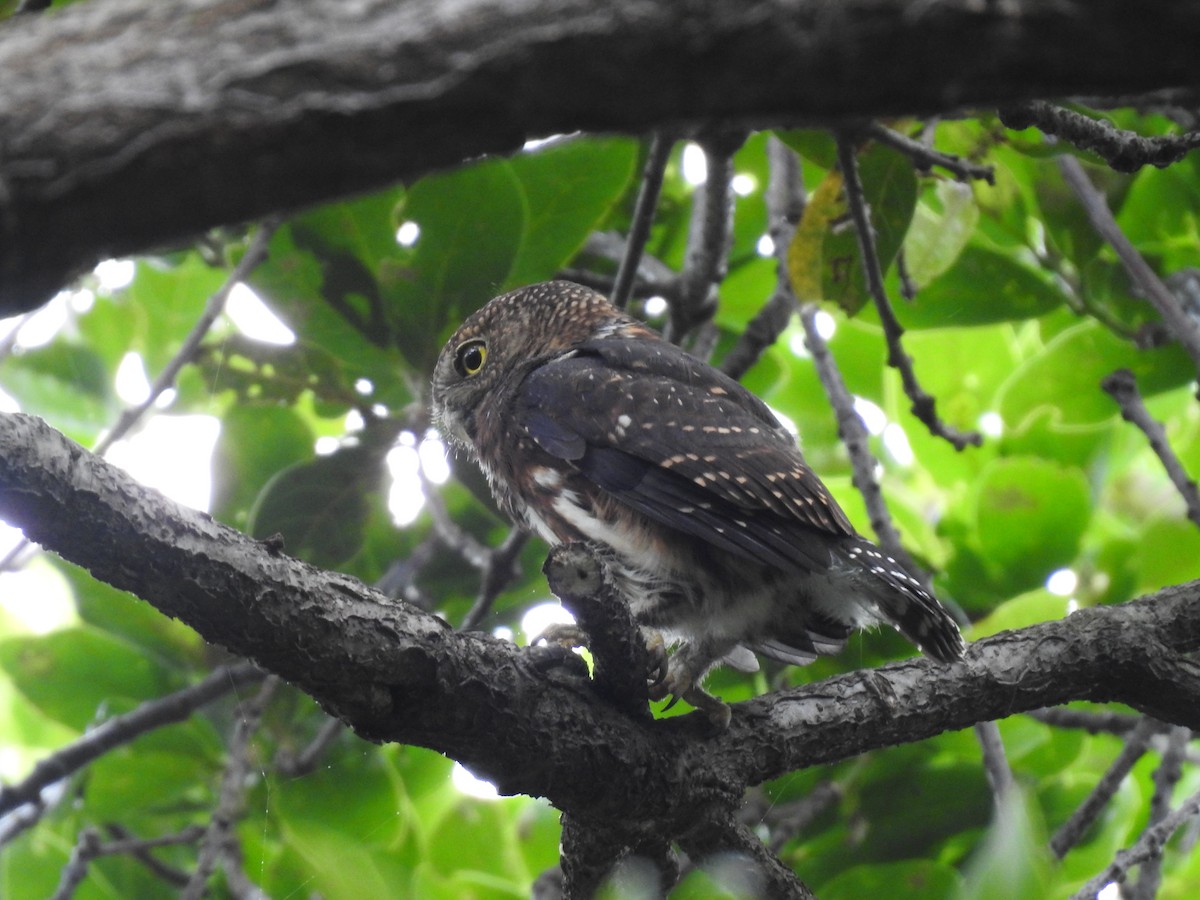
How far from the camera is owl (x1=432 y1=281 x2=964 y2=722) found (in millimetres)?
2889

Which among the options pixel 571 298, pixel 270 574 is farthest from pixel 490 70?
pixel 571 298

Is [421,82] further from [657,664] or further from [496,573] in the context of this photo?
[496,573]

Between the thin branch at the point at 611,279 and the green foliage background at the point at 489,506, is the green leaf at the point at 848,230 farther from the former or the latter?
the thin branch at the point at 611,279

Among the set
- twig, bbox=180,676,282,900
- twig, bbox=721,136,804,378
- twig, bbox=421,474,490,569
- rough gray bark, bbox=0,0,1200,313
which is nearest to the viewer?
rough gray bark, bbox=0,0,1200,313

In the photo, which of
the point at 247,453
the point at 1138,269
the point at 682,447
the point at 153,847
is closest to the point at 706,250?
the point at 682,447

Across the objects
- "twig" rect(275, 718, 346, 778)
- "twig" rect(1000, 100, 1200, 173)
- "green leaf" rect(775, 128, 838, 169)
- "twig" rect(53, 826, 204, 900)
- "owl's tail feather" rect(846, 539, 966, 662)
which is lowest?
"twig" rect(53, 826, 204, 900)

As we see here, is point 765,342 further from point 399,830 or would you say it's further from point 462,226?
point 399,830

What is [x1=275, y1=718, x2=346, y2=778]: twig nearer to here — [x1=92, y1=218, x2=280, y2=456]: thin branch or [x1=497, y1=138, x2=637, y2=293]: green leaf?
[x1=92, y1=218, x2=280, y2=456]: thin branch

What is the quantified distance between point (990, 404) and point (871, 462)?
1.46m

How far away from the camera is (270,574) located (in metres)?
1.87

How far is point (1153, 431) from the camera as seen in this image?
10.7 ft

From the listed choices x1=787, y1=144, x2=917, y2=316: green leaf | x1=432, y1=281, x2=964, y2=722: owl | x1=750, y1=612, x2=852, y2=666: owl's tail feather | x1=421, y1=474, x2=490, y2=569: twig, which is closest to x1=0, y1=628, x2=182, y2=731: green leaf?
x1=421, y1=474, x2=490, y2=569: twig

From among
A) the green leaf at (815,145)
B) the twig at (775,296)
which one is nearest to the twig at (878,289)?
the green leaf at (815,145)

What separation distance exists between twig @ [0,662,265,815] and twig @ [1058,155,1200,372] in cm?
275
